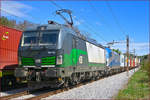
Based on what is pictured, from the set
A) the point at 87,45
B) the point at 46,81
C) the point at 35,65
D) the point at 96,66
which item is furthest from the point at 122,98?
the point at 96,66

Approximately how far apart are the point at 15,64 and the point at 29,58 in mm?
2758

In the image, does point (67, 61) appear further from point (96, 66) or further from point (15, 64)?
point (96, 66)

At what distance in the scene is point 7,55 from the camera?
11383 mm

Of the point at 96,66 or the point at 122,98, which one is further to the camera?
the point at 96,66

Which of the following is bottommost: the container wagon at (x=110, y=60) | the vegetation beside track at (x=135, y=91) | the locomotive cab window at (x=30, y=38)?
the vegetation beside track at (x=135, y=91)

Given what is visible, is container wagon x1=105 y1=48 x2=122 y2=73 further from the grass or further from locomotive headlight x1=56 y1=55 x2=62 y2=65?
locomotive headlight x1=56 y1=55 x2=62 y2=65

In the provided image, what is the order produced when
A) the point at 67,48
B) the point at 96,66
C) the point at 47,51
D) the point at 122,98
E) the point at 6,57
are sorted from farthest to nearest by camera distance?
the point at 96,66
the point at 6,57
the point at 67,48
the point at 47,51
the point at 122,98

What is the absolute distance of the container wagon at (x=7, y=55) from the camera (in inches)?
430

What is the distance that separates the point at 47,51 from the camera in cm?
946

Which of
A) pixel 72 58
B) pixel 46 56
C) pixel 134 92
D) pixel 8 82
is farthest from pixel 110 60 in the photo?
pixel 46 56

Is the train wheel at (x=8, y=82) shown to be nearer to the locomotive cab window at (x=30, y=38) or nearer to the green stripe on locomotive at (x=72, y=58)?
the locomotive cab window at (x=30, y=38)

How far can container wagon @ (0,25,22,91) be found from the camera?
10927 millimetres

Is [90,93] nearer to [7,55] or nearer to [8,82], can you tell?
[8,82]

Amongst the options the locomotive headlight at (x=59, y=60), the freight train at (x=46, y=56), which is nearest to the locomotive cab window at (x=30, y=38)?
the freight train at (x=46, y=56)
